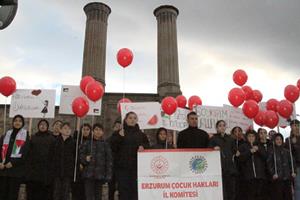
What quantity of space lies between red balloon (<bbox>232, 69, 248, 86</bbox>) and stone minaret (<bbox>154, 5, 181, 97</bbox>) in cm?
466

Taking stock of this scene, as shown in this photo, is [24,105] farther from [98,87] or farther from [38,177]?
[38,177]

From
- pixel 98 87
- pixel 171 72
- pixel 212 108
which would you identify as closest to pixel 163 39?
pixel 171 72

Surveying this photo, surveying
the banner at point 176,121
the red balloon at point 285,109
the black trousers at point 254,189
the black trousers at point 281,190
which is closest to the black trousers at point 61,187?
the black trousers at point 254,189

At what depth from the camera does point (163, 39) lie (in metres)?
13.3

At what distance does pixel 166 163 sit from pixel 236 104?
3529 millimetres

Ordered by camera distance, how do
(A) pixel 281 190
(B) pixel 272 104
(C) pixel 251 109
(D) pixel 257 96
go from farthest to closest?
(D) pixel 257 96 → (B) pixel 272 104 → (C) pixel 251 109 → (A) pixel 281 190

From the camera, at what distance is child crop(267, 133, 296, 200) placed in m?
6.01

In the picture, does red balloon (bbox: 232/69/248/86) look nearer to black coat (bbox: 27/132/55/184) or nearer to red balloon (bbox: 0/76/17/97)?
black coat (bbox: 27/132/55/184)

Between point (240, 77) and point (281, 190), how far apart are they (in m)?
3.01

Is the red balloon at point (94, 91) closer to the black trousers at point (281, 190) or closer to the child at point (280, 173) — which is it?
the child at point (280, 173)

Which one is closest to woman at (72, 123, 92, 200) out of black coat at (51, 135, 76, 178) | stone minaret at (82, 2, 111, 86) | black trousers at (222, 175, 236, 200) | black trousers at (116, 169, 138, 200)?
black coat at (51, 135, 76, 178)

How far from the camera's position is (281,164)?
239 inches

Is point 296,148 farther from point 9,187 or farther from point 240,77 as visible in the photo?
point 9,187

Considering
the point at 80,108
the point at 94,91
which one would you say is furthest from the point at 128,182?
the point at 94,91
